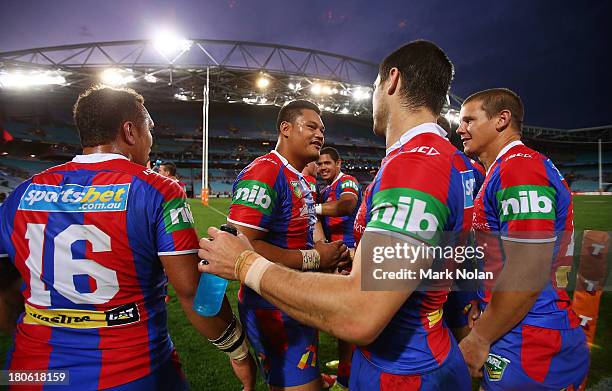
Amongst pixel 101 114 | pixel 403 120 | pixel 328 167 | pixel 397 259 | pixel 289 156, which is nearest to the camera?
pixel 397 259

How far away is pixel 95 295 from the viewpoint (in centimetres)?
170

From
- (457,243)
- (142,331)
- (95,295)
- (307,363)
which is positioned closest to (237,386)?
(307,363)

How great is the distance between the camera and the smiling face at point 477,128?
2588 millimetres

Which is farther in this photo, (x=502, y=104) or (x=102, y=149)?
(x=502, y=104)

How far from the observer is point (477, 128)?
2.65 meters

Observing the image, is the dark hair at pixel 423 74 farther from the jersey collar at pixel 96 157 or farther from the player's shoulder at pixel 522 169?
the jersey collar at pixel 96 157

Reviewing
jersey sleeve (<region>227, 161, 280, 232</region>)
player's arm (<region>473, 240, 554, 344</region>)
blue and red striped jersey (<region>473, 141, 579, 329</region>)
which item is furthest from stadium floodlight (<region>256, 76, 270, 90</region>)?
player's arm (<region>473, 240, 554, 344</region>)

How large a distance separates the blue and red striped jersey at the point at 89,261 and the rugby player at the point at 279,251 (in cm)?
81

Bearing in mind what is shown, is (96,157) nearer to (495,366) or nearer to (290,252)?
(290,252)

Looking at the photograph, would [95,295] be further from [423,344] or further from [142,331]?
[423,344]

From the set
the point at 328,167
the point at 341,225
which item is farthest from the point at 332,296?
the point at 328,167

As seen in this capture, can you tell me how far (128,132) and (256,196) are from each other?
947mm

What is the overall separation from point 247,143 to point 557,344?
54396 mm

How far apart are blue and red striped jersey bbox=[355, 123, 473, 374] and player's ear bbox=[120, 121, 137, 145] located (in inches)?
56.9
